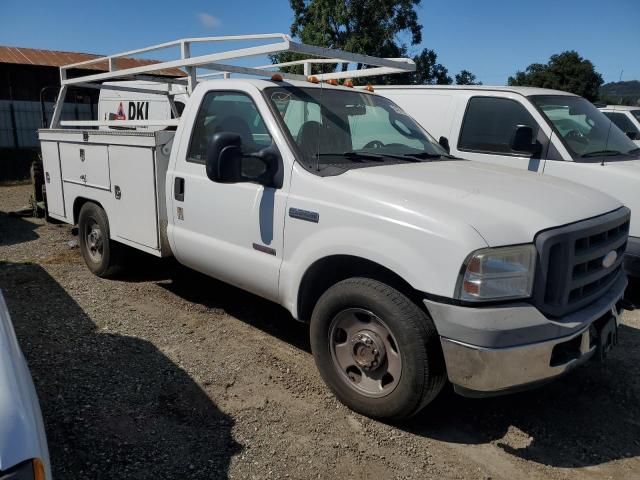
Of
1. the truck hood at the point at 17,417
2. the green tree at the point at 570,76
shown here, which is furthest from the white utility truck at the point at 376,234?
the green tree at the point at 570,76

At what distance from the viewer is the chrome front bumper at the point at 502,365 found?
2.58 m

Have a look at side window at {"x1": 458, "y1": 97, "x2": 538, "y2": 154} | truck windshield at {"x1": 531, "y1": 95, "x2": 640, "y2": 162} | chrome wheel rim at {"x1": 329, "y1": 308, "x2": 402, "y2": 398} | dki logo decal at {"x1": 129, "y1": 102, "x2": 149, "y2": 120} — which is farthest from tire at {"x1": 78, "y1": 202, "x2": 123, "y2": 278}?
dki logo decal at {"x1": 129, "y1": 102, "x2": 149, "y2": 120}

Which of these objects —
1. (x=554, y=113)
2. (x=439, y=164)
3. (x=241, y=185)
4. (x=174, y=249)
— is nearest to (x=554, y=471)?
(x=439, y=164)

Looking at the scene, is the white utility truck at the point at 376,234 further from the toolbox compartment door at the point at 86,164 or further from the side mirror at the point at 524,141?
the side mirror at the point at 524,141

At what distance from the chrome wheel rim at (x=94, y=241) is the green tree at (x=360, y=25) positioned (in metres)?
15.5

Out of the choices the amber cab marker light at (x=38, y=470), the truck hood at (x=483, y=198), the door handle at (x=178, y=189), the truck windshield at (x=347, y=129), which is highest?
the truck windshield at (x=347, y=129)

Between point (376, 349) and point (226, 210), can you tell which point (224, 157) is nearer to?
point (226, 210)

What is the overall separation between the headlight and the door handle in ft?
8.10

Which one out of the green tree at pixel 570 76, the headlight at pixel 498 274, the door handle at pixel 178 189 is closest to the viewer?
the headlight at pixel 498 274

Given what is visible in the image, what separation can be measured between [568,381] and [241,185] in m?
2.68

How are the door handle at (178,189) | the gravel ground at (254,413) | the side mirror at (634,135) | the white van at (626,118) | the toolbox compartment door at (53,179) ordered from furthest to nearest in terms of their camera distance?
the white van at (626,118), the side mirror at (634,135), the toolbox compartment door at (53,179), the door handle at (178,189), the gravel ground at (254,413)

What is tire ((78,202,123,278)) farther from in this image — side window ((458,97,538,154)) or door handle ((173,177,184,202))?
side window ((458,97,538,154))

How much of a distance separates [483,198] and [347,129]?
1294 mm

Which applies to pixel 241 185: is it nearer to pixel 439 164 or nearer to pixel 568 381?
pixel 439 164
